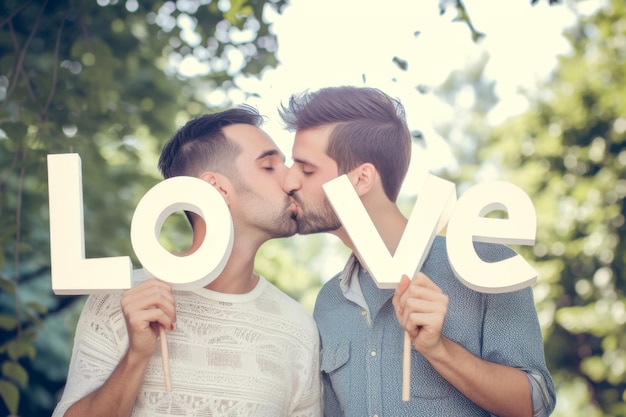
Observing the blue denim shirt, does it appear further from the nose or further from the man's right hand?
the man's right hand

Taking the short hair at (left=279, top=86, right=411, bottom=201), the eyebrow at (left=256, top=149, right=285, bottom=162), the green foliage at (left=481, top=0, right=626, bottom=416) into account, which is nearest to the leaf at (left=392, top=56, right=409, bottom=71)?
the short hair at (left=279, top=86, right=411, bottom=201)

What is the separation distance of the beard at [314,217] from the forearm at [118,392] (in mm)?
991

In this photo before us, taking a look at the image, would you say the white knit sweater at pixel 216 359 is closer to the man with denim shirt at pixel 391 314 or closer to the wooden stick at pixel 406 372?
the man with denim shirt at pixel 391 314

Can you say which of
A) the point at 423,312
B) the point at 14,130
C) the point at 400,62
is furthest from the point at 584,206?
the point at 423,312

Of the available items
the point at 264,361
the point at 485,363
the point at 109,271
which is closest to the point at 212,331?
the point at 264,361

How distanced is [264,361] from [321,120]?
1.20 meters

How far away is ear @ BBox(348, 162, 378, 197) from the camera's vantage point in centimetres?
395

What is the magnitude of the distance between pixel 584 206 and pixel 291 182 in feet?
29.3

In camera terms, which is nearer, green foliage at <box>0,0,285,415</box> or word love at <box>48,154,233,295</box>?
word love at <box>48,154,233,295</box>

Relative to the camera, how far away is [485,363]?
3.23m

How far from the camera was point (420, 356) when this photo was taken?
3.54 m

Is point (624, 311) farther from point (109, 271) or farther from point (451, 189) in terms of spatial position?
point (109, 271)

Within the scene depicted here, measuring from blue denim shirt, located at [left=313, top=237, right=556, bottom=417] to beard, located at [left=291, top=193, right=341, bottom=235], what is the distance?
34 cm

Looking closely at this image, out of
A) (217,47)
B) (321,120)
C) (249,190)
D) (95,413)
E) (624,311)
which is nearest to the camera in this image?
(95,413)
